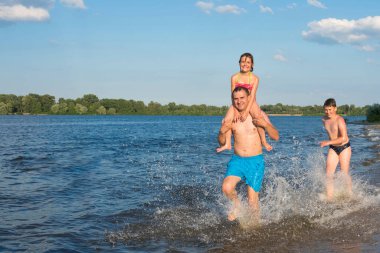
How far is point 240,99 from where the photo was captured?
660 cm

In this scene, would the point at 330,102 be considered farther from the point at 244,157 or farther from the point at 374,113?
the point at 374,113

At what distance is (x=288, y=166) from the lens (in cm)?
1752

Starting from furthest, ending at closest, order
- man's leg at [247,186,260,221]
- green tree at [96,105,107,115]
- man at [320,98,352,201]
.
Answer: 1. green tree at [96,105,107,115]
2. man at [320,98,352,201]
3. man's leg at [247,186,260,221]

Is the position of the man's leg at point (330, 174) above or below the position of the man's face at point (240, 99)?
below

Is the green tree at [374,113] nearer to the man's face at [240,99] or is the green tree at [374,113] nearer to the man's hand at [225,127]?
the man's hand at [225,127]

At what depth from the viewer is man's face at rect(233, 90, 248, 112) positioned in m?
6.58

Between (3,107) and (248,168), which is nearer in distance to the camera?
(248,168)

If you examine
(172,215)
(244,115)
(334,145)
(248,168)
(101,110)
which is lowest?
(172,215)

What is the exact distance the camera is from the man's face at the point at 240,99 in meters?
6.58

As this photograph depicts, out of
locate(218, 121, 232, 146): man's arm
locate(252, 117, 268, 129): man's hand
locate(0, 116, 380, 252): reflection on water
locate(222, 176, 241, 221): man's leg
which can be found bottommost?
locate(0, 116, 380, 252): reflection on water

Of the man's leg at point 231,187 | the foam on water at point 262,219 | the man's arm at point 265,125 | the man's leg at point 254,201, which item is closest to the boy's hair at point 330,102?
the foam on water at point 262,219

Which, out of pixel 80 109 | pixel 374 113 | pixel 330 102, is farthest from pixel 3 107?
pixel 330 102

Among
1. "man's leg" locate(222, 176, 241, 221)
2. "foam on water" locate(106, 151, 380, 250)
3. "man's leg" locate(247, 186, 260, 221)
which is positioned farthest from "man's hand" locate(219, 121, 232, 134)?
"foam on water" locate(106, 151, 380, 250)

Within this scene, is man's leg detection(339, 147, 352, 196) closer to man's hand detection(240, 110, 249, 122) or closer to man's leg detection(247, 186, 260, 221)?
man's leg detection(247, 186, 260, 221)
